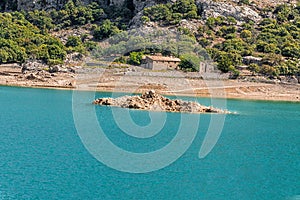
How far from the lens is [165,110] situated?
5738 centimetres

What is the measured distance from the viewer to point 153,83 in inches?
3396

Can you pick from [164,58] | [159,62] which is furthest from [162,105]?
[164,58]

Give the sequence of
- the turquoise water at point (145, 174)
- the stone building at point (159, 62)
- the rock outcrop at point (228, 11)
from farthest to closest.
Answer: the rock outcrop at point (228, 11) < the stone building at point (159, 62) < the turquoise water at point (145, 174)

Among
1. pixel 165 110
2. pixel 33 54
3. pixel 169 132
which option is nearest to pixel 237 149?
pixel 169 132

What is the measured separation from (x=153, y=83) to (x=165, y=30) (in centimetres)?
3247

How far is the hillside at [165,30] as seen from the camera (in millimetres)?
101438

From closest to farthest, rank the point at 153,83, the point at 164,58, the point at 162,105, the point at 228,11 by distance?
the point at 162,105 < the point at 153,83 < the point at 164,58 < the point at 228,11

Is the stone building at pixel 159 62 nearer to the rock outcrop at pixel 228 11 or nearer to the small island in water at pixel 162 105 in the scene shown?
the rock outcrop at pixel 228 11

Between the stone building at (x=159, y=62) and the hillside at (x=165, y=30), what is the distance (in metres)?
Result: 2.58

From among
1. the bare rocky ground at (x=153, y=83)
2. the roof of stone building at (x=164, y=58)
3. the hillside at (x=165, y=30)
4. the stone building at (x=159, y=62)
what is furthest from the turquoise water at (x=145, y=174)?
the hillside at (x=165, y=30)

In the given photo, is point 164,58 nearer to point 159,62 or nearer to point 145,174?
point 159,62

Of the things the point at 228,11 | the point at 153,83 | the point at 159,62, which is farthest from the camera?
the point at 228,11

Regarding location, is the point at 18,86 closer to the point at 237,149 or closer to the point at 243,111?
the point at 243,111

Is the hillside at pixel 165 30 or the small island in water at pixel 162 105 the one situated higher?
the hillside at pixel 165 30
